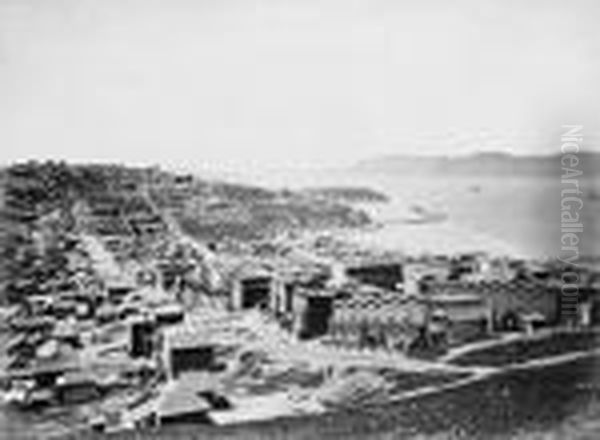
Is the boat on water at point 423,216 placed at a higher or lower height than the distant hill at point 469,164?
lower

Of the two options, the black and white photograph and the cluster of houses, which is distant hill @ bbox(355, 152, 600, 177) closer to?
the black and white photograph

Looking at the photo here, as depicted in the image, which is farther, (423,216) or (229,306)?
(423,216)

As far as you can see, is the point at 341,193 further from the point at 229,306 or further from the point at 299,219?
the point at 229,306

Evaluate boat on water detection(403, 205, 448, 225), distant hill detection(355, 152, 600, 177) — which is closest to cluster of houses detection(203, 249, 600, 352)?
boat on water detection(403, 205, 448, 225)

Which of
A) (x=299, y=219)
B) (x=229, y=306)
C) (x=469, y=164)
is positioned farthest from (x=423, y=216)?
(x=229, y=306)

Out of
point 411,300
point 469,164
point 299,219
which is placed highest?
point 469,164

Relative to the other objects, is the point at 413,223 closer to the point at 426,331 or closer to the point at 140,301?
the point at 426,331

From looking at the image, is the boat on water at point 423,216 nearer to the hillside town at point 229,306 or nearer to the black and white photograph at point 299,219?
the black and white photograph at point 299,219

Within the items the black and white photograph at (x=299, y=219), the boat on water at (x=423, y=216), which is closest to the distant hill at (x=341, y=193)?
the black and white photograph at (x=299, y=219)
